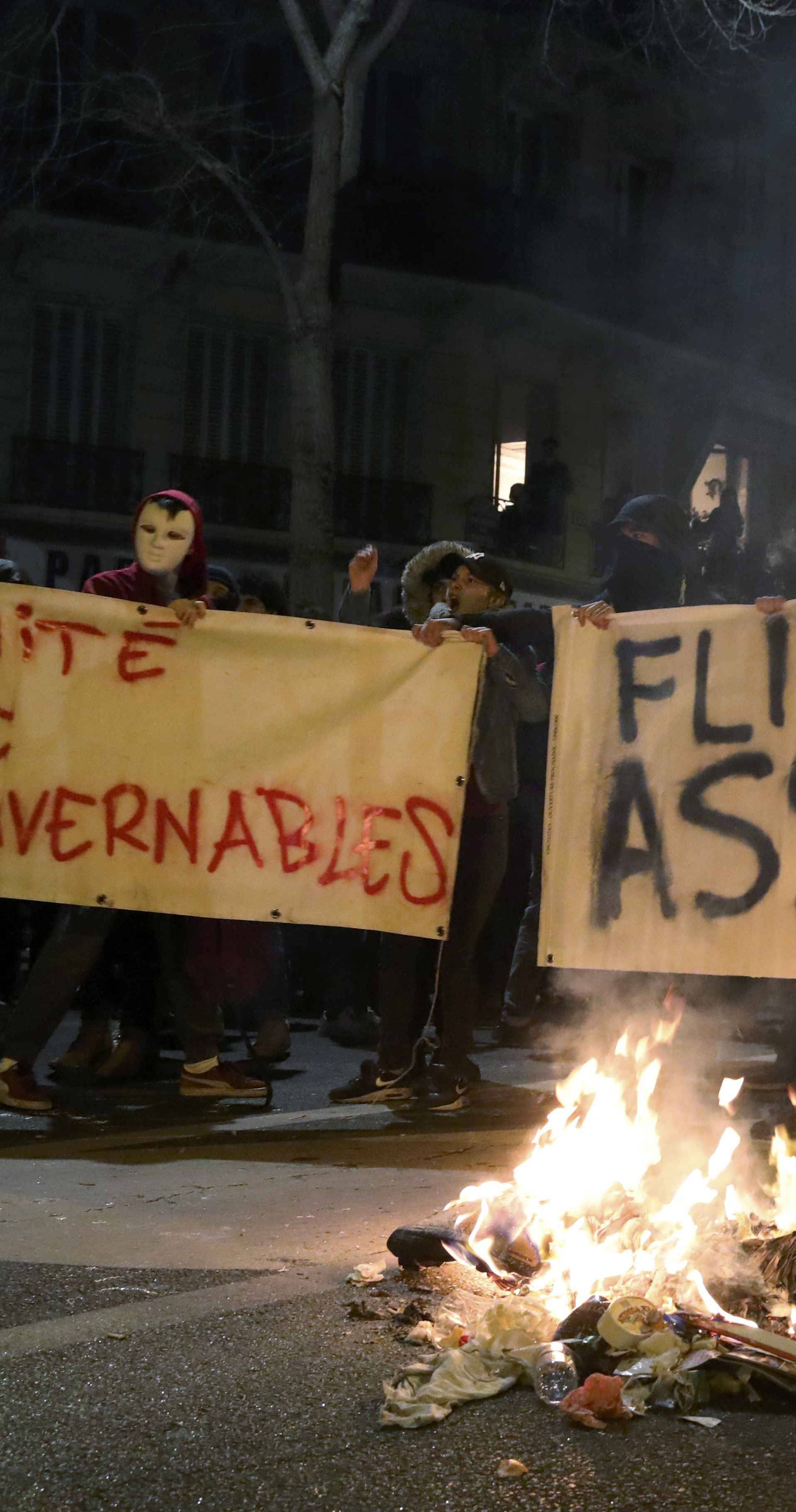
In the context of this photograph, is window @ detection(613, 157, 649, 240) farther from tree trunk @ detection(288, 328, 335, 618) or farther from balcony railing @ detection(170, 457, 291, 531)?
tree trunk @ detection(288, 328, 335, 618)

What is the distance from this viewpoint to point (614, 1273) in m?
3.39

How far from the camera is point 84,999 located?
6.39 meters

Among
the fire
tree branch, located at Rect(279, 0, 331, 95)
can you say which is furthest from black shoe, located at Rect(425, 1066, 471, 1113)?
tree branch, located at Rect(279, 0, 331, 95)

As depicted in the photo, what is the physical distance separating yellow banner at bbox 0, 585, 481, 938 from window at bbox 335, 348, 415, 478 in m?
21.1

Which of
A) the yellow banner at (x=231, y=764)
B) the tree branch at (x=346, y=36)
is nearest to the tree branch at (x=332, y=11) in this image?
the tree branch at (x=346, y=36)

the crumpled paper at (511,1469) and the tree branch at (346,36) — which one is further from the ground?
the tree branch at (346,36)

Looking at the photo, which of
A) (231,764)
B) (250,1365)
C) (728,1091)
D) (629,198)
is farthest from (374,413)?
(250,1365)

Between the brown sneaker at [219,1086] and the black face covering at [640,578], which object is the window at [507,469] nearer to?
the black face covering at [640,578]

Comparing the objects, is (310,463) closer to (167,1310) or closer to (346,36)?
(346,36)

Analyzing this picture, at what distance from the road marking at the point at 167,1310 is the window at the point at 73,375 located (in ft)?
74.0

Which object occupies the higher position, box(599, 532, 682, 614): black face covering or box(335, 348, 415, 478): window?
box(335, 348, 415, 478): window

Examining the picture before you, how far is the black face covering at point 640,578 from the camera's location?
6031 mm

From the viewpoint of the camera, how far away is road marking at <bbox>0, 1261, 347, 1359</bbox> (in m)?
3.22

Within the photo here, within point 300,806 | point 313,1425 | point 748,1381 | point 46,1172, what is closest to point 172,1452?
point 313,1425
